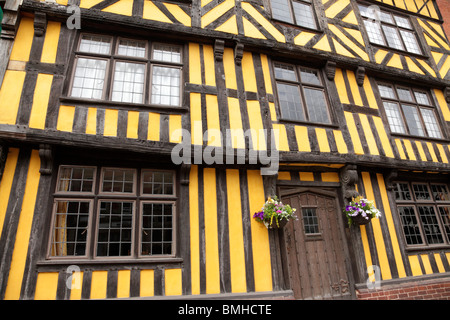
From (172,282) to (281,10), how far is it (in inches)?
288

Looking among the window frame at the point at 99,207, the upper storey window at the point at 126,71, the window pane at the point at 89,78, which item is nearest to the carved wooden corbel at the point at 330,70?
the upper storey window at the point at 126,71

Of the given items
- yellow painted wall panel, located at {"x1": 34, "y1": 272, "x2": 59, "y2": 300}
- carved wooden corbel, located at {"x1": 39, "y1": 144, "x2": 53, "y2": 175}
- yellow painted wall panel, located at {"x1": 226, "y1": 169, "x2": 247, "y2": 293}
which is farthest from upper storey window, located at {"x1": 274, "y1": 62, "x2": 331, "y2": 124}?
yellow painted wall panel, located at {"x1": 34, "y1": 272, "x2": 59, "y2": 300}

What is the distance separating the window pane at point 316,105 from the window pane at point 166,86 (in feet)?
10.4

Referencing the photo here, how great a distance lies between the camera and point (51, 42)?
5125mm

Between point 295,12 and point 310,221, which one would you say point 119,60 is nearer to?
point 295,12

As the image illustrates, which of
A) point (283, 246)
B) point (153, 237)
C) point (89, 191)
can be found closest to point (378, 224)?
point (283, 246)

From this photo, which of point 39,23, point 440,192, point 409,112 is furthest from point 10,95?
point 440,192

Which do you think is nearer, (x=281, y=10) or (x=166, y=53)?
(x=166, y=53)

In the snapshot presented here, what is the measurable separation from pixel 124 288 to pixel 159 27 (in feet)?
16.7

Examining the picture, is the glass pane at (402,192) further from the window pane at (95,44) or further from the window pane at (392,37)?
the window pane at (95,44)

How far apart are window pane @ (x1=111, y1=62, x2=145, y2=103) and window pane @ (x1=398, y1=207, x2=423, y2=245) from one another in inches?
263

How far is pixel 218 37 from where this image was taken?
5.94m

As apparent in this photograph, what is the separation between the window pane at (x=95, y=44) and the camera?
544 cm

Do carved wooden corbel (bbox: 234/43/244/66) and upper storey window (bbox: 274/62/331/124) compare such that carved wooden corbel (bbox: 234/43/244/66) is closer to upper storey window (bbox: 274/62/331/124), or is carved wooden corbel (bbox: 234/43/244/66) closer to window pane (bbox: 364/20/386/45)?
upper storey window (bbox: 274/62/331/124)
